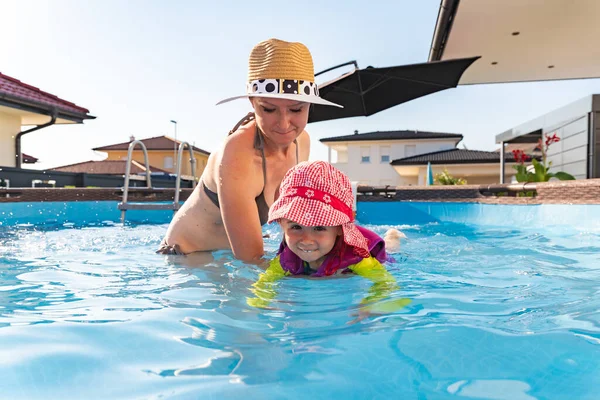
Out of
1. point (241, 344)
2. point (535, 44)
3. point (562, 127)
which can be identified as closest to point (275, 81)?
point (241, 344)

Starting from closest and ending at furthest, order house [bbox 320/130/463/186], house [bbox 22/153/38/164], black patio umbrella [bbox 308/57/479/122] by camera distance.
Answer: black patio umbrella [bbox 308/57/479/122] < house [bbox 22/153/38/164] < house [bbox 320/130/463/186]

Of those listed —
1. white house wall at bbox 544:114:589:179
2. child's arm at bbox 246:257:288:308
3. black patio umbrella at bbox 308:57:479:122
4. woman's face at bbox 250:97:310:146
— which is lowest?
child's arm at bbox 246:257:288:308

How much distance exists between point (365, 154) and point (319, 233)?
33766 millimetres

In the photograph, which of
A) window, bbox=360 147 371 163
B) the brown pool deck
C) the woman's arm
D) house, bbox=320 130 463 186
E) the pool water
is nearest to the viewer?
the pool water

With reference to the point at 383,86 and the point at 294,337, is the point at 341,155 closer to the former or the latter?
the point at 383,86

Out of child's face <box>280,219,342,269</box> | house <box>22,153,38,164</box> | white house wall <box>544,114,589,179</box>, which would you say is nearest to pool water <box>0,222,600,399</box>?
child's face <box>280,219,342,269</box>

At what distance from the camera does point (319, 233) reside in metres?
2.42

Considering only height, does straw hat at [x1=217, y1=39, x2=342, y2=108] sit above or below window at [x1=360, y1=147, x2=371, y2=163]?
below

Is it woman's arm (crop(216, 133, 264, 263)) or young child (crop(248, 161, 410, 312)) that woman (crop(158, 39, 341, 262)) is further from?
young child (crop(248, 161, 410, 312))

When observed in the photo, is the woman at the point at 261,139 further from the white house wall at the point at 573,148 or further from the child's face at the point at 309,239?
the white house wall at the point at 573,148

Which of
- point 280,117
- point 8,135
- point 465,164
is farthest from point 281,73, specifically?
point 465,164

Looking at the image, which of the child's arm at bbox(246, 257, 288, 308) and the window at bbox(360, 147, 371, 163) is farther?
the window at bbox(360, 147, 371, 163)

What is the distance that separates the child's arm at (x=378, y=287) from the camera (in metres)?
1.91

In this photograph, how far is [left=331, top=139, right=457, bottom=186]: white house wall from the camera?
34531 mm
